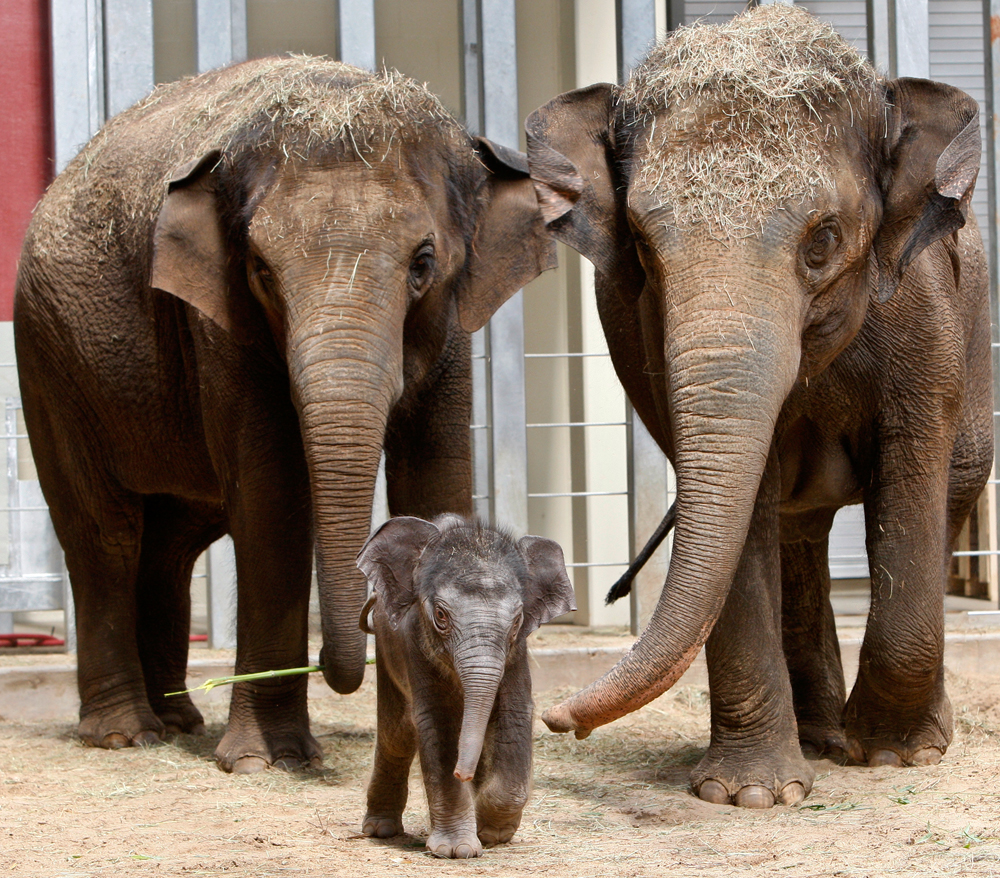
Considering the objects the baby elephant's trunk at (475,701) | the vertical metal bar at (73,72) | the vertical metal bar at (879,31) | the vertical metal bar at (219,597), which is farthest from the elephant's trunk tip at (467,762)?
the vertical metal bar at (879,31)

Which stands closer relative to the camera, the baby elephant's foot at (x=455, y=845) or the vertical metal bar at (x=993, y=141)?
the baby elephant's foot at (x=455, y=845)

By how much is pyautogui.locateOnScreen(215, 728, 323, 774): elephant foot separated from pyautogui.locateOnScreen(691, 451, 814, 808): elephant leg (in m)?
1.41

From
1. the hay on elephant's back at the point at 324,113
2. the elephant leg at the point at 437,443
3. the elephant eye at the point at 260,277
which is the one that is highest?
the hay on elephant's back at the point at 324,113

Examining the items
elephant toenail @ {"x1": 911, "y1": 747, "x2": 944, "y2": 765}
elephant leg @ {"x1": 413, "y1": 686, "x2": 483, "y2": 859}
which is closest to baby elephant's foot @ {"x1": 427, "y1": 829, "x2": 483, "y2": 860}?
elephant leg @ {"x1": 413, "y1": 686, "x2": 483, "y2": 859}

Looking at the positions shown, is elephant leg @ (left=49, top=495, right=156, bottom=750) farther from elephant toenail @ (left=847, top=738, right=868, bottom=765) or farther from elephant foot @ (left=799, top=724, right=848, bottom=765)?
elephant toenail @ (left=847, top=738, right=868, bottom=765)

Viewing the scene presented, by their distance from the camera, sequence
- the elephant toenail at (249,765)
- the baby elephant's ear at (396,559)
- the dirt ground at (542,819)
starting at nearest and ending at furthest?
the dirt ground at (542,819), the baby elephant's ear at (396,559), the elephant toenail at (249,765)

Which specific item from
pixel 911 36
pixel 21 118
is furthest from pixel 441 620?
pixel 911 36

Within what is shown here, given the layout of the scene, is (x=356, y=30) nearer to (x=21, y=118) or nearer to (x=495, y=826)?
(x=21, y=118)

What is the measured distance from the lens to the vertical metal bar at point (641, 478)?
7.98 m

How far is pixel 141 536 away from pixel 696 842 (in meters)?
3.32

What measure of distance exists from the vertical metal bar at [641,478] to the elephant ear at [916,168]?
10.4ft

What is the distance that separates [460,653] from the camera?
3.63m

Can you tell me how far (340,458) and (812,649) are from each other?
7.74 feet

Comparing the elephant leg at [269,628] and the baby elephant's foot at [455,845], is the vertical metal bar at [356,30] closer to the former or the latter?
the elephant leg at [269,628]
